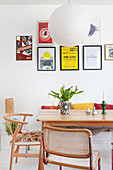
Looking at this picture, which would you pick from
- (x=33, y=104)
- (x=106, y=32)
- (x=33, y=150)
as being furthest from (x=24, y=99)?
(x=106, y=32)

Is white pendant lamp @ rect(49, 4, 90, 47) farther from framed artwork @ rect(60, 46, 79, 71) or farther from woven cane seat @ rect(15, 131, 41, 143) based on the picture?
framed artwork @ rect(60, 46, 79, 71)

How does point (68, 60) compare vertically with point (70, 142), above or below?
above

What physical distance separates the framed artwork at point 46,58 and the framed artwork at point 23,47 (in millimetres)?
191

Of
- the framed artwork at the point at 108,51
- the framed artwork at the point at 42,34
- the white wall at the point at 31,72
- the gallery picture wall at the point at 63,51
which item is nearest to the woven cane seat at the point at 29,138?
the white wall at the point at 31,72

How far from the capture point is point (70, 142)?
190 centimetres

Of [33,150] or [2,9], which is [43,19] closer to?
[2,9]

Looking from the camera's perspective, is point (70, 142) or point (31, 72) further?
point (31, 72)

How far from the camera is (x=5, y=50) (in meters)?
4.32

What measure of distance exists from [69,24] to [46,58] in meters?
1.91

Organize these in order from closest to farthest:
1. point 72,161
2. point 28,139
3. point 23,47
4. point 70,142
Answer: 1. point 70,142
2. point 72,161
3. point 28,139
4. point 23,47

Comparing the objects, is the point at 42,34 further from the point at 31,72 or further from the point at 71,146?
the point at 71,146

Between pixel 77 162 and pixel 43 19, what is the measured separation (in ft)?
10.0

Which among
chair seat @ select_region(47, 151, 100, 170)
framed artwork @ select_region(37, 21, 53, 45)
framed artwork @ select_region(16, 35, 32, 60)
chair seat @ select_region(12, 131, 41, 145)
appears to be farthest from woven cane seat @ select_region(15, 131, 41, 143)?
framed artwork @ select_region(37, 21, 53, 45)

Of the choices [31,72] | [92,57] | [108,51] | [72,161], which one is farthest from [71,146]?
[108,51]
